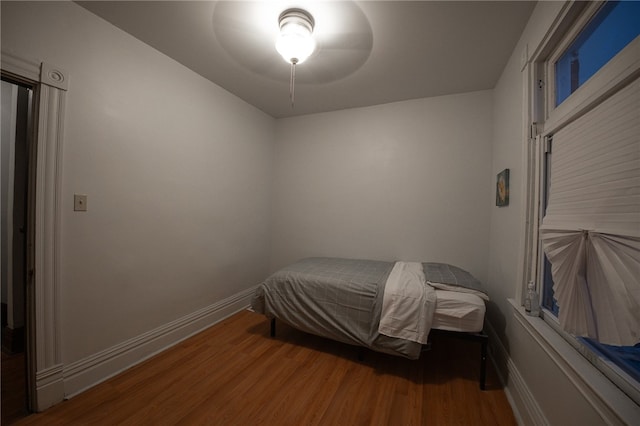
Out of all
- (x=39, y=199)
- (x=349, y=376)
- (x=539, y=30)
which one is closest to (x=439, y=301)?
(x=349, y=376)

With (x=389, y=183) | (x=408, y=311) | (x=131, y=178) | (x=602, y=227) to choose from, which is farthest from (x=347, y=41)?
(x=408, y=311)

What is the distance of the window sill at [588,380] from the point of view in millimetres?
707

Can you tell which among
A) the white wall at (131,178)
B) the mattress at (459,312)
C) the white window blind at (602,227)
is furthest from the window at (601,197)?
the white wall at (131,178)

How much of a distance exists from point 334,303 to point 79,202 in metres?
1.99

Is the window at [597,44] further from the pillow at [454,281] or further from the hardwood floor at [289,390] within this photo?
the hardwood floor at [289,390]

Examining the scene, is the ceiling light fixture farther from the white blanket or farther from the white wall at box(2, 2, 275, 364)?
the white blanket

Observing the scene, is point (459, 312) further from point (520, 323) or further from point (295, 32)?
point (295, 32)

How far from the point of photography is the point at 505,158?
195 centimetres

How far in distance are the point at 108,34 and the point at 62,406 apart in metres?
2.51

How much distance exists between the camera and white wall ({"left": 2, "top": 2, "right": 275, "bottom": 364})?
1.47 meters

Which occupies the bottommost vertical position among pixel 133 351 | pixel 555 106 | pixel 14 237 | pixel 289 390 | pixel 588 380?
pixel 289 390

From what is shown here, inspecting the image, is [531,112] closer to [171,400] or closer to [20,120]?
[171,400]

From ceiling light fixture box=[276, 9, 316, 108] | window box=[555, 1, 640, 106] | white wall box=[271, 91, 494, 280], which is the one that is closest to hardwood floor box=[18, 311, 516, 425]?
white wall box=[271, 91, 494, 280]

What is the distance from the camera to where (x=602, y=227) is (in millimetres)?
798
